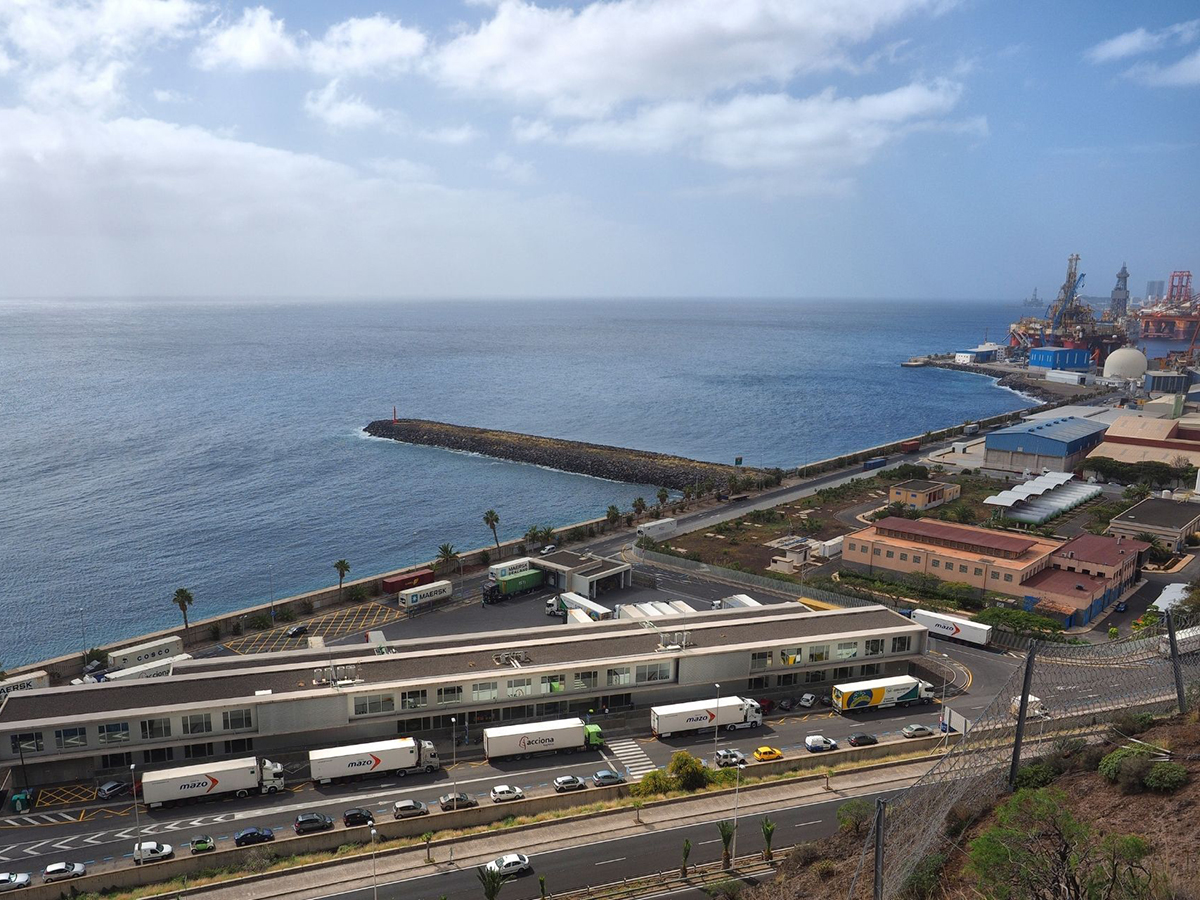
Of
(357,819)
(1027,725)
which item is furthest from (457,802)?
(1027,725)

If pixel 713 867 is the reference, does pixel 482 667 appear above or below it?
above

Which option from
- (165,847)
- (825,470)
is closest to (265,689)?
(165,847)

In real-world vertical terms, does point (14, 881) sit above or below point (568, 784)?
above

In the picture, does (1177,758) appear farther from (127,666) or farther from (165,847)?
(127,666)

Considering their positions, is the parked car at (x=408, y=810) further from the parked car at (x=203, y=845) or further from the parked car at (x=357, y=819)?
the parked car at (x=203, y=845)

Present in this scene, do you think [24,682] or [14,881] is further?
[24,682]

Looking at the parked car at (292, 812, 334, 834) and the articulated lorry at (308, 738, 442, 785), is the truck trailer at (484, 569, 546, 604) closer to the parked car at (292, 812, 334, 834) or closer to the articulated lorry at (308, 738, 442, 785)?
the articulated lorry at (308, 738, 442, 785)

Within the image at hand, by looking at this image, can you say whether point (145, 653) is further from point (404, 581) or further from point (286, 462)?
point (286, 462)
